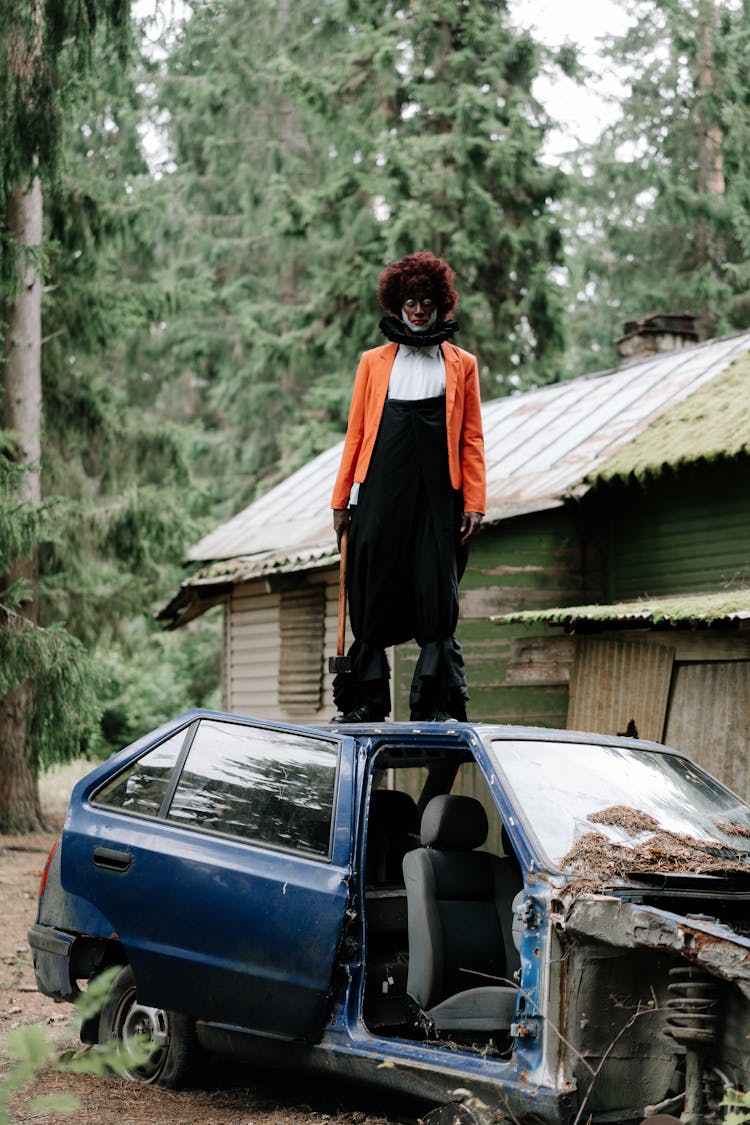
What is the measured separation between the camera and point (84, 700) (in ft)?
52.7

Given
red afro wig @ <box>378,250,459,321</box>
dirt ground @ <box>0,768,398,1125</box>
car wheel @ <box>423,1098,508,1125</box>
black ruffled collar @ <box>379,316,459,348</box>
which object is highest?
red afro wig @ <box>378,250,459,321</box>

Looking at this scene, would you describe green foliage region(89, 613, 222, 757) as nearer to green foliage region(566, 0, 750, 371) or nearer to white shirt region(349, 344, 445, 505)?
green foliage region(566, 0, 750, 371)

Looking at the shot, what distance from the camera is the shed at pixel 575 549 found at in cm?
1267

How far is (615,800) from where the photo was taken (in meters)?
5.35

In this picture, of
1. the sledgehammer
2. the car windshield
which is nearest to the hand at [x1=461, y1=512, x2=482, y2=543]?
the sledgehammer

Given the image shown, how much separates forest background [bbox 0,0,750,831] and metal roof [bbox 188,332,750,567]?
1.79 m

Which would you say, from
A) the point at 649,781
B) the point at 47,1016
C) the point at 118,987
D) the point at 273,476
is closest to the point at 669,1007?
the point at 649,781

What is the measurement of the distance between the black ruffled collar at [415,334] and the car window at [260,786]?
208 cm

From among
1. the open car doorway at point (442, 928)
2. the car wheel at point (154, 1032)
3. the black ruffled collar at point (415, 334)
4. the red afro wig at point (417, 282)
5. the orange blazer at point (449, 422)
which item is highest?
the red afro wig at point (417, 282)

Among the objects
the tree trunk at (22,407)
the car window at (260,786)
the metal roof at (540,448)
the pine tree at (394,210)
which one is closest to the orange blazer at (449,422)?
the car window at (260,786)

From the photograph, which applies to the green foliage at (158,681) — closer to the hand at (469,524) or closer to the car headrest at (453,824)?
the hand at (469,524)

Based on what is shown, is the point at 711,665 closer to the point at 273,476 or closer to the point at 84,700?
the point at 84,700

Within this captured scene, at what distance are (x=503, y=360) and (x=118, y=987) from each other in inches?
847

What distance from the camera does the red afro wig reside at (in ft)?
22.3
